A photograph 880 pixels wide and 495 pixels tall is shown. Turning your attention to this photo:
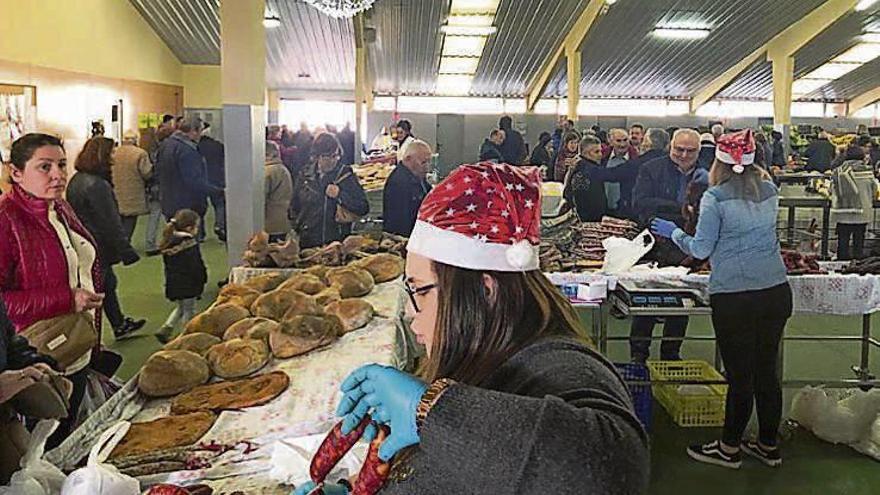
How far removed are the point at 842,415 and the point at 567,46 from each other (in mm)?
10874

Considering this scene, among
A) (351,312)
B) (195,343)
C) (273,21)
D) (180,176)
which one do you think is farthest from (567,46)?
(195,343)

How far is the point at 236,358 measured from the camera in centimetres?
245

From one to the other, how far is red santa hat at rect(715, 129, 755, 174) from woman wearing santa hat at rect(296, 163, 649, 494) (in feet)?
7.13

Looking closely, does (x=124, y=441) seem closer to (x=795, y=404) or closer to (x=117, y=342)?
(x=795, y=404)

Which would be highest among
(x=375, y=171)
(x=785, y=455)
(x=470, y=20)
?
(x=470, y=20)

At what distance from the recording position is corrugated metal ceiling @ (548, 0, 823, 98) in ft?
39.8

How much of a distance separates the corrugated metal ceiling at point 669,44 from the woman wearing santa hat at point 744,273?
9435mm

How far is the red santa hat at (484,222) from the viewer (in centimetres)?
104

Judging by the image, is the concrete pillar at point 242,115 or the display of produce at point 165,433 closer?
the display of produce at point 165,433

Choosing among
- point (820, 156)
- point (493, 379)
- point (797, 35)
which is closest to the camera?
point (493, 379)

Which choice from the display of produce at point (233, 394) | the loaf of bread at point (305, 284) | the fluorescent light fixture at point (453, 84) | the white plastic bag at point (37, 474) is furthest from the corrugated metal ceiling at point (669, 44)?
the white plastic bag at point (37, 474)

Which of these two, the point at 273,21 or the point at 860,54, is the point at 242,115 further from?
the point at 860,54

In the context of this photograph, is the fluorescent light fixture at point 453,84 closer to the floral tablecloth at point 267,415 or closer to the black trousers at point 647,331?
the black trousers at point 647,331

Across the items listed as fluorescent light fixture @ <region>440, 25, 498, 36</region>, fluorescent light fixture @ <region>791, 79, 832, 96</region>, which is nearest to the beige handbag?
fluorescent light fixture @ <region>440, 25, 498, 36</region>
